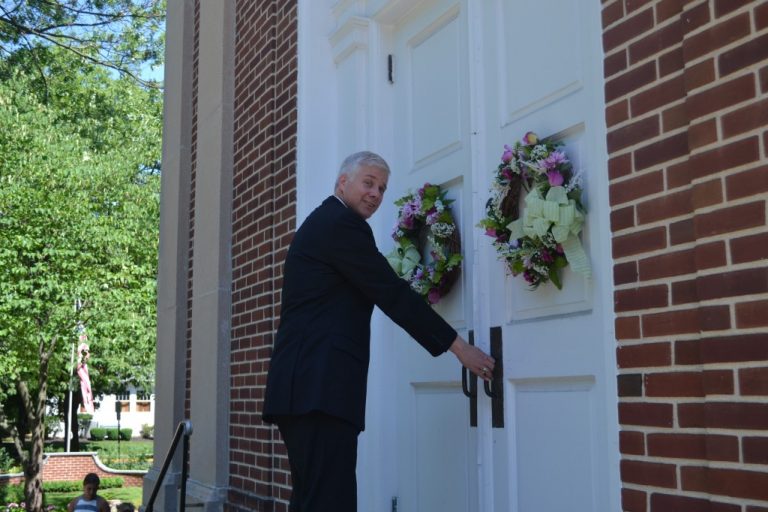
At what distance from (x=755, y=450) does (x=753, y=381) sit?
17cm

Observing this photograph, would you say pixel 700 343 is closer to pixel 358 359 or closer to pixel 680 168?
pixel 680 168

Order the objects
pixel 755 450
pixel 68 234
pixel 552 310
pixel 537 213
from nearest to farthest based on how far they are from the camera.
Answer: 1. pixel 755 450
2. pixel 537 213
3. pixel 552 310
4. pixel 68 234

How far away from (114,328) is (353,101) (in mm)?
14515

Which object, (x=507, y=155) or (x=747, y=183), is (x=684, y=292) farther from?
(x=507, y=155)

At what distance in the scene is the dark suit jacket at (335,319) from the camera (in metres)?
3.38

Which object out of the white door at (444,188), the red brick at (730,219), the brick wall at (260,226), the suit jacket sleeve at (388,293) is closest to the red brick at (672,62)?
the red brick at (730,219)

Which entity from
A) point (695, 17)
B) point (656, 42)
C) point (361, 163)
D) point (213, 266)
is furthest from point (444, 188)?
point (213, 266)

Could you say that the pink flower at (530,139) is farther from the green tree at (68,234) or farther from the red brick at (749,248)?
the green tree at (68,234)

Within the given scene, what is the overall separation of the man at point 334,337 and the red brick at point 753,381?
1.30m

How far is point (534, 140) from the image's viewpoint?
3.60m

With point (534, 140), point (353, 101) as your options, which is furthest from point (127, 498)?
point (534, 140)

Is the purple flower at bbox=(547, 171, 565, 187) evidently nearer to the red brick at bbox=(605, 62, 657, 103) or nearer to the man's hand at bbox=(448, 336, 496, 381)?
the red brick at bbox=(605, 62, 657, 103)

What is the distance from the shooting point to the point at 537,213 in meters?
3.40

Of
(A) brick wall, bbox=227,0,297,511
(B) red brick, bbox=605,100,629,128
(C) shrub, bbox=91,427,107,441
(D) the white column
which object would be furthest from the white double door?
(C) shrub, bbox=91,427,107,441
